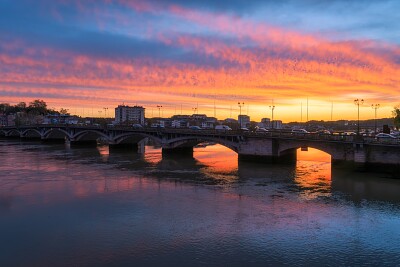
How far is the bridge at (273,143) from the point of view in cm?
4772

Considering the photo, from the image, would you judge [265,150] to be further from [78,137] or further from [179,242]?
[78,137]

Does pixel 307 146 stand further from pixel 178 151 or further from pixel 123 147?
pixel 123 147

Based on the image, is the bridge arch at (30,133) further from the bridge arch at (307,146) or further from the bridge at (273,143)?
the bridge arch at (307,146)

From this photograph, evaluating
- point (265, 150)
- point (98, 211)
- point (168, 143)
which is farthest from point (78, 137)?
point (98, 211)

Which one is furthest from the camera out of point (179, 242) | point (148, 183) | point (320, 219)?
point (148, 183)

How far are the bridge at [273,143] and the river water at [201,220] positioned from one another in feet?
10.3

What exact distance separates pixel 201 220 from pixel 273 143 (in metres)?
34.1

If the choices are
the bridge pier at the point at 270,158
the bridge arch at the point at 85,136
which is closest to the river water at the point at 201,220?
the bridge pier at the point at 270,158

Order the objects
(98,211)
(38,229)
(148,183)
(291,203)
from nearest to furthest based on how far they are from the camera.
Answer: (38,229) < (98,211) < (291,203) < (148,183)

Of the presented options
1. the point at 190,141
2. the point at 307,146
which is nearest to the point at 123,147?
the point at 190,141

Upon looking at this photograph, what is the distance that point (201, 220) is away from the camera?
89.5 feet

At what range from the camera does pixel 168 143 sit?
78500 millimetres

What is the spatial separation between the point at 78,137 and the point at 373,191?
3562 inches

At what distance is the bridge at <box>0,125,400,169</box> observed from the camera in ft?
157
